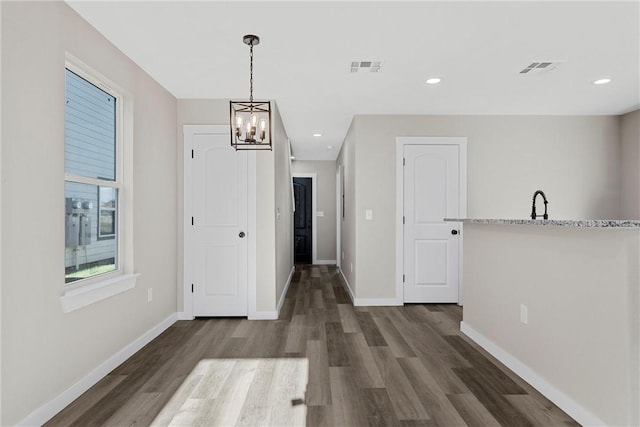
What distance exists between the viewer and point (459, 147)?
14.2 feet

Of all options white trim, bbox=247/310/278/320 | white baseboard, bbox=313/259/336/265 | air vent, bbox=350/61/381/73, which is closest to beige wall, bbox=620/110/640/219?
air vent, bbox=350/61/381/73

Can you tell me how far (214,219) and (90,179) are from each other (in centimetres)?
144

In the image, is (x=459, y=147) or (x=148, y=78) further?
(x=459, y=147)

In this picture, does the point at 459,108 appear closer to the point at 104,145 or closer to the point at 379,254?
the point at 379,254

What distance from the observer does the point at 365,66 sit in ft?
9.53

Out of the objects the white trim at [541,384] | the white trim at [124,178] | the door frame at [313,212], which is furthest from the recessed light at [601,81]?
the door frame at [313,212]

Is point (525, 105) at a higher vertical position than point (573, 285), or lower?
higher

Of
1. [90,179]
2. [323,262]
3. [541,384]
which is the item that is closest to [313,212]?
[323,262]

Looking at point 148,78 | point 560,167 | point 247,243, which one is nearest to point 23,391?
point 247,243

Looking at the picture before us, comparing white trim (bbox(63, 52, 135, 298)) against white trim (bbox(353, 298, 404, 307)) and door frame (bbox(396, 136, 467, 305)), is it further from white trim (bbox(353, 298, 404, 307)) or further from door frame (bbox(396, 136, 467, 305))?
door frame (bbox(396, 136, 467, 305))

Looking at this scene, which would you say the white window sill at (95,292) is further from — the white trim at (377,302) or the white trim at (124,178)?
the white trim at (377,302)

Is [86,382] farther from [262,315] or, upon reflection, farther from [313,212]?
[313,212]

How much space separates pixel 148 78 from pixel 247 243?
185 centimetres

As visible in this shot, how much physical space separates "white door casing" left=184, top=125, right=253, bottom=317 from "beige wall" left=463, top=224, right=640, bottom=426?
249 cm
